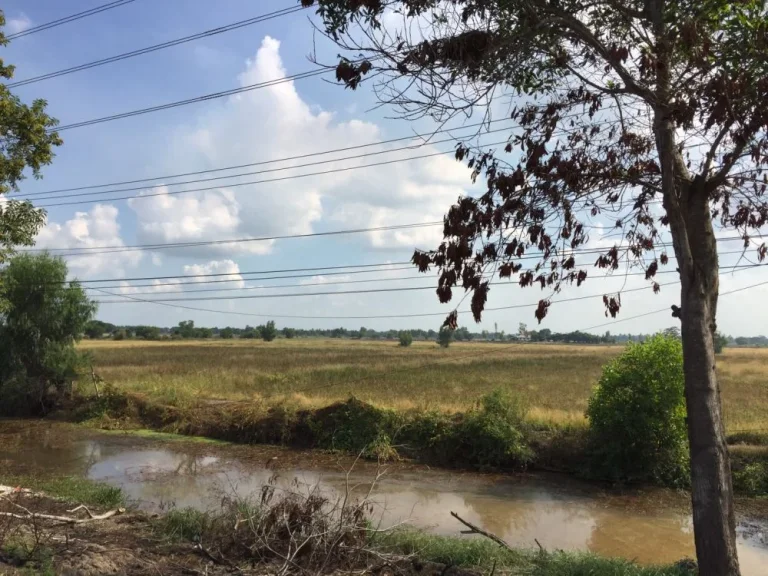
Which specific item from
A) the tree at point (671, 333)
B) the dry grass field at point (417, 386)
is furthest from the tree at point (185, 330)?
the tree at point (671, 333)

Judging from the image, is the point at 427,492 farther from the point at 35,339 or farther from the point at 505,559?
the point at 35,339

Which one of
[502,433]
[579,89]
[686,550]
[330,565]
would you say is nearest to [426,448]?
[502,433]

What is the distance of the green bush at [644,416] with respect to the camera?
1329cm

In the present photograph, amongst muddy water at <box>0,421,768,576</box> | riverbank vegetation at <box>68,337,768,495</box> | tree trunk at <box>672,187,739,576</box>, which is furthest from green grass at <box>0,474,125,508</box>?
tree trunk at <box>672,187,739,576</box>

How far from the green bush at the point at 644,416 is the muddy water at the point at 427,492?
2.23 ft

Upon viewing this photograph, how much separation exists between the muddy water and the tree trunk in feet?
18.1

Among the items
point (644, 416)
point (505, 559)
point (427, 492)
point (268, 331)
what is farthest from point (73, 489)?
point (268, 331)

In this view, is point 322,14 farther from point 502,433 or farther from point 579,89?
point 502,433

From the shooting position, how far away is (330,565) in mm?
6344

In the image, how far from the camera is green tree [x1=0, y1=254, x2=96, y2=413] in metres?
23.0

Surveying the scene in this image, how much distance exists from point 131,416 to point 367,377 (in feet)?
39.5

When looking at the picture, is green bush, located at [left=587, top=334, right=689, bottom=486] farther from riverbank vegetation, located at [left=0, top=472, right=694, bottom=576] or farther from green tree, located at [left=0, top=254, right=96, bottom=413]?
green tree, located at [left=0, top=254, right=96, bottom=413]

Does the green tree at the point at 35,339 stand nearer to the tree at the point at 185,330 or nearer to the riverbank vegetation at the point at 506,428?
the riverbank vegetation at the point at 506,428

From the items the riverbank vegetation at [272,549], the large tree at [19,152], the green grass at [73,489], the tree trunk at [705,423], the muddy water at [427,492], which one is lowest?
the muddy water at [427,492]
